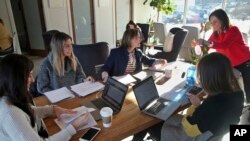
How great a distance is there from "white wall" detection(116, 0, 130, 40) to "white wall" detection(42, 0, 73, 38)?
145 cm

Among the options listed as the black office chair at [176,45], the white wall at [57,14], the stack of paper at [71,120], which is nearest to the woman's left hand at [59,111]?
the stack of paper at [71,120]

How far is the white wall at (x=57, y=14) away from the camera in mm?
4707

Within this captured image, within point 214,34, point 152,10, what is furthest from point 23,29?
point 214,34

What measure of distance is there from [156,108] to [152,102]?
95 mm

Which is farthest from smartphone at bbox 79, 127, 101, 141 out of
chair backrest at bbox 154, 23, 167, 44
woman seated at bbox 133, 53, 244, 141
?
chair backrest at bbox 154, 23, 167, 44

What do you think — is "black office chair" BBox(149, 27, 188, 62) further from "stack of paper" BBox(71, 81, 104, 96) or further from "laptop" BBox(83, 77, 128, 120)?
"laptop" BBox(83, 77, 128, 120)

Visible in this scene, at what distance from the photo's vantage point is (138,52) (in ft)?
8.25

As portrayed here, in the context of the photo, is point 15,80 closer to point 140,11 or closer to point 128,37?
point 128,37

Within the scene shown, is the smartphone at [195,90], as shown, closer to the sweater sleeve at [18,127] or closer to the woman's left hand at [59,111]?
the woman's left hand at [59,111]

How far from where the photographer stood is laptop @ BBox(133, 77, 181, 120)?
155cm

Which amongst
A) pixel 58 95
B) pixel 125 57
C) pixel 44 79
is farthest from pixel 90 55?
pixel 58 95

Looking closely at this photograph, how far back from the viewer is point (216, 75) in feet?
4.45

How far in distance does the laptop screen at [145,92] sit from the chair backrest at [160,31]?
3393 millimetres

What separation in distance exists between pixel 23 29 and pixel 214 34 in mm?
5146
